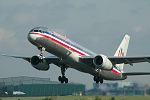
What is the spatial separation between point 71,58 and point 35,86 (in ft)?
137

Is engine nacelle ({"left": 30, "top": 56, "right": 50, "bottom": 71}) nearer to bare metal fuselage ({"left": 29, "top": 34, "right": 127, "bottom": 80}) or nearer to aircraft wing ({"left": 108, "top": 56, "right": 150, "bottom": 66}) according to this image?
bare metal fuselage ({"left": 29, "top": 34, "right": 127, "bottom": 80})

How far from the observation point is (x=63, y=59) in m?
37.4

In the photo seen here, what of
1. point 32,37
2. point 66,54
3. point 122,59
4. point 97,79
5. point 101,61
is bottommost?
point 97,79

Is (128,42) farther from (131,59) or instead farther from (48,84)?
(48,84)

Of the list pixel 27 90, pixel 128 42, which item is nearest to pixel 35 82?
pixel 27 90

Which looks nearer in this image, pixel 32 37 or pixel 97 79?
pixel 32 37

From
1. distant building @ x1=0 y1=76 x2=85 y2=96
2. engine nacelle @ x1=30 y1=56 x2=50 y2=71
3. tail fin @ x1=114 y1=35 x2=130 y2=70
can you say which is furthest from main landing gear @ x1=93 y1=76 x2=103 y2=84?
distant building @ x1=0 y1=76 x2=85 y2=96

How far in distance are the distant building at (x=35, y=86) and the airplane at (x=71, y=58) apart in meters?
23.4

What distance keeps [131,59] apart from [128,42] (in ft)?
47.6

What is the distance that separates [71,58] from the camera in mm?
37250

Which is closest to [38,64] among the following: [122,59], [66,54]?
[66,54]

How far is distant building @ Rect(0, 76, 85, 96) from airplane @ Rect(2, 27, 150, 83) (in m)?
23.4

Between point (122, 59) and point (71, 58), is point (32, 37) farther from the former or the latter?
point (122, 59)

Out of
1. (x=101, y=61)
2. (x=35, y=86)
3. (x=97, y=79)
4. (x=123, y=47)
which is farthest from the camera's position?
(x=35, y=86)
